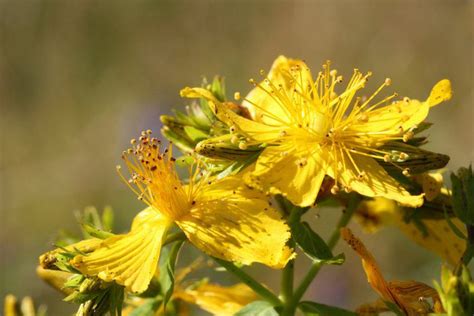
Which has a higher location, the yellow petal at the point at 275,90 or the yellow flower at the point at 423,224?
the yellow petal at the point at 275,90

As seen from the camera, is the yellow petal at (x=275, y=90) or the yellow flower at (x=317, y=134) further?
the yellow petal at (x=275, y=90)

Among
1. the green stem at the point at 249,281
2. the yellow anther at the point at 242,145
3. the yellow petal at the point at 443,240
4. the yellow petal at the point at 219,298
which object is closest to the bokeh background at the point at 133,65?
the yellow petal at the point at 443,240

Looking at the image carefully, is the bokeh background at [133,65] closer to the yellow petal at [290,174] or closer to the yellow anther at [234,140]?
the yellow petal at [290,174]

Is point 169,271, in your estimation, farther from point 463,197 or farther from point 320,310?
point 463,197

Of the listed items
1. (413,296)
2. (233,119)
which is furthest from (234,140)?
(413,296)

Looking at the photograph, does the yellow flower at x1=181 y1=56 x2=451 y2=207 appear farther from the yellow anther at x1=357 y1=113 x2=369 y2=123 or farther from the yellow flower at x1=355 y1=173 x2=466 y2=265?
the yellow flower at x1=355 y1=173 x2=466 y2=265
